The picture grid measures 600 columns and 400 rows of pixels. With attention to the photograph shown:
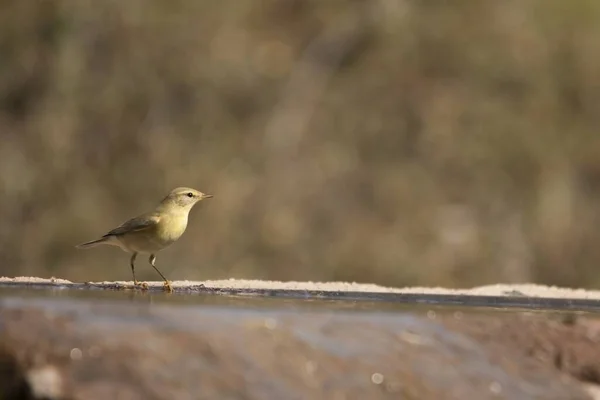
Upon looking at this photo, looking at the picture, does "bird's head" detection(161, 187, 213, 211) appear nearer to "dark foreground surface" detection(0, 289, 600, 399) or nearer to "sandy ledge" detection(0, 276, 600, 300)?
"sandy ledge" detection(0, 276, 600, 300)

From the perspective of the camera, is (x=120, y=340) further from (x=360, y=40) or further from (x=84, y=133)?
(x=360, y=40)

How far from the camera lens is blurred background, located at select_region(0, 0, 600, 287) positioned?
46.1 feet

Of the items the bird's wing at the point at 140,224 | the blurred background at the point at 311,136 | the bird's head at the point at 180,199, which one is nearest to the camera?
the bird's wing at the point at 140,224

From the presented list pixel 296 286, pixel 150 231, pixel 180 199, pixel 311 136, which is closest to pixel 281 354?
pixel 296 286

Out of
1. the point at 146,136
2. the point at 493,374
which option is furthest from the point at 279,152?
the point at 493,374

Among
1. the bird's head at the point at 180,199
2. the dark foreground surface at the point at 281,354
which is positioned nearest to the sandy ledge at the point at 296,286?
the bird's head at the point at 180,199

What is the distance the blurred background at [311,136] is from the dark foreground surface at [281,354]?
9.49 meters

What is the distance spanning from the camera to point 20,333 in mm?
3293

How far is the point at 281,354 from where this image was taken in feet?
11.1

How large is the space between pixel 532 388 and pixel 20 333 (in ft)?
4.25

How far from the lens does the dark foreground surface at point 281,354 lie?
3.20m

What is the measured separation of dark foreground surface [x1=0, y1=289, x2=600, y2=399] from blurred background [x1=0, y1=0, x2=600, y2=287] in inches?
374

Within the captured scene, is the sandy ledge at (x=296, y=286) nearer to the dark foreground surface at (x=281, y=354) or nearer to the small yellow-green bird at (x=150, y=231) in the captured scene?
the small yellow-green bird at (x=150, y=231)

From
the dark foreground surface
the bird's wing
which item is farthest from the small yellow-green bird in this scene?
the dark foreground surface
